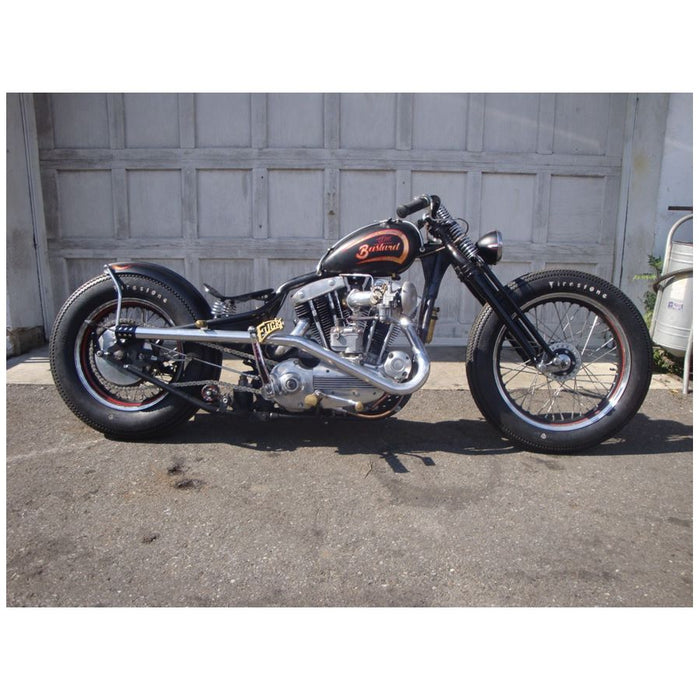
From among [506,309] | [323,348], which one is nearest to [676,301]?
[506,309]

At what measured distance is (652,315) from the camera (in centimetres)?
516

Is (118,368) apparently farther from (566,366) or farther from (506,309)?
(566,366)

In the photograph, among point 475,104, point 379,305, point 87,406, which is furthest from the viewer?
point 475,104

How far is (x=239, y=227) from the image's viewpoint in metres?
5.58

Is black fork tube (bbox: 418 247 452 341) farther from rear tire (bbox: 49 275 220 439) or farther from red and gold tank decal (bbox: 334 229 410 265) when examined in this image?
rear tire (bbox: 49 275 220 439)

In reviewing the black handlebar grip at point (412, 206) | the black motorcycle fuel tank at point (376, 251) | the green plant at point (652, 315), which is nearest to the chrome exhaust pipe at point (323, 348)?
the black motorcycle fuel tank at point (376, 251)

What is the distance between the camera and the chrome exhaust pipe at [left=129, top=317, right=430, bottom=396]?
10.9ft

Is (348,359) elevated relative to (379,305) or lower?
lower

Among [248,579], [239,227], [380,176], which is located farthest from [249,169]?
[248,579]

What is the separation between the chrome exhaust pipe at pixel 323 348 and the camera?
3322 mm

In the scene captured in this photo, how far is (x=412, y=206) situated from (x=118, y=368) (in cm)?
190

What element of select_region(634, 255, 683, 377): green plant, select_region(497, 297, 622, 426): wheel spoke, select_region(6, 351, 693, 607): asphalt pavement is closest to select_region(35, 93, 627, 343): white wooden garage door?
select_region(634, 255, 683, 377): green plant

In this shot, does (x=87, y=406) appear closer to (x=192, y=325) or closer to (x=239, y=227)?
(x=192, y=325)

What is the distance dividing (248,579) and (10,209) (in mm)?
4521
